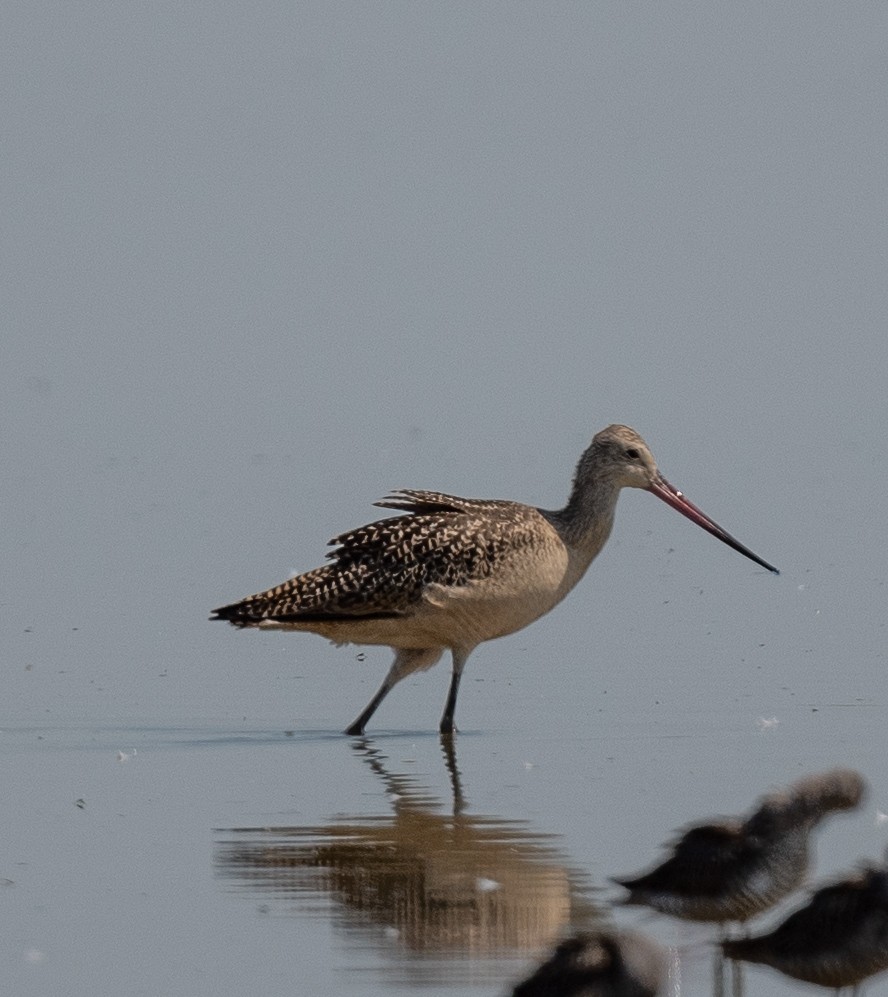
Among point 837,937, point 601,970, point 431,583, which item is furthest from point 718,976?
point 431,583

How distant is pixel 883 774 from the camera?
11516 mm

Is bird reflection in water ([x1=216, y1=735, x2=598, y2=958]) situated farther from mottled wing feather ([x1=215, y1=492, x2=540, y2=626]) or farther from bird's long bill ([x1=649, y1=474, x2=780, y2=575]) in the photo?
bird's long bill ([x1=649, y1=474, x2=780, y2=575])

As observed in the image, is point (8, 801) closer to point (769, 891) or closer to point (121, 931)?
point (121, 931)

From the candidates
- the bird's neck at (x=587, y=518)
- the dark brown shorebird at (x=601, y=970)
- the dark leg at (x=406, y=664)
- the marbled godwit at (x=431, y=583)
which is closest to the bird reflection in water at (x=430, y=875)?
the dark brown shorebird at (x=601, y=970)

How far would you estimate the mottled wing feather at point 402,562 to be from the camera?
43.7ft

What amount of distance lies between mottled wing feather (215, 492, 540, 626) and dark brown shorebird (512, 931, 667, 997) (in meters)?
5.98

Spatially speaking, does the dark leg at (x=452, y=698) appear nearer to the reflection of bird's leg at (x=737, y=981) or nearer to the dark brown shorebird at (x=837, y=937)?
the reflection of bird's leg at (x=737, y=981)

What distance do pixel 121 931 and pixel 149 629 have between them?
697cm

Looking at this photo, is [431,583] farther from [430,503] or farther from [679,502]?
[679,502]

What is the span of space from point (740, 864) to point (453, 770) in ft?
12.3

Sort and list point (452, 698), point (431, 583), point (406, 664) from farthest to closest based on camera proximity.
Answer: point (406, 664) < point (431, 583) < point (452, 698)

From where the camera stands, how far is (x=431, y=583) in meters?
13.3

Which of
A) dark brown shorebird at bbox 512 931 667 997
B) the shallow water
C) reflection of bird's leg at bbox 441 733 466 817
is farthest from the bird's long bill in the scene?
dark brown shorebird at bbox 512 931 667 997

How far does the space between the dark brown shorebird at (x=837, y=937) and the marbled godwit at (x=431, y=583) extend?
5252mm
